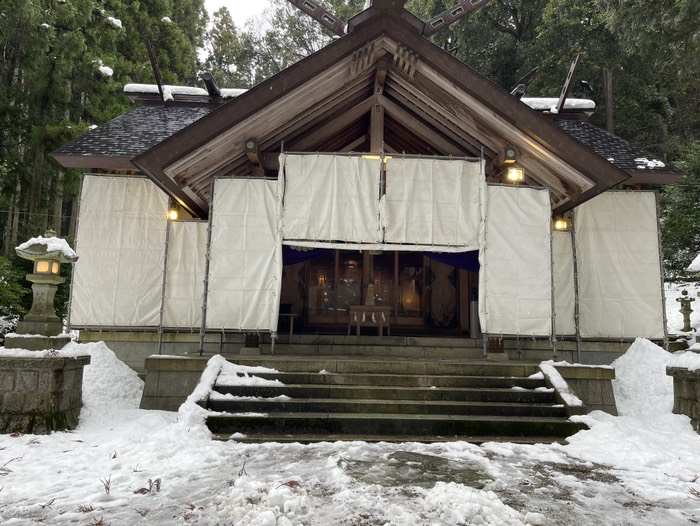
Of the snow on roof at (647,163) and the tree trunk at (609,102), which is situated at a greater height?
the tree trunk at (609,102)

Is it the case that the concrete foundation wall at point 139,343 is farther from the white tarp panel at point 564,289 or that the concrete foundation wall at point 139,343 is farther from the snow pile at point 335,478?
the white tarp panel at point 564,289

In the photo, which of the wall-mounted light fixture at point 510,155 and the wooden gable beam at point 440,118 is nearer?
the wall-mounted light fixture at point 510,155

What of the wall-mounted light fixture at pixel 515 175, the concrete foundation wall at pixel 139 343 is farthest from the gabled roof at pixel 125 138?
the wall-mounted light fixture at pixel 515 175

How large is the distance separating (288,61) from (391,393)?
25934 mm

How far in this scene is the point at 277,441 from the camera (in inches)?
205

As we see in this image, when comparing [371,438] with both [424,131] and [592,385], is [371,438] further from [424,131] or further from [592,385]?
[424,131]

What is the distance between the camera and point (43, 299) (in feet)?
19.9

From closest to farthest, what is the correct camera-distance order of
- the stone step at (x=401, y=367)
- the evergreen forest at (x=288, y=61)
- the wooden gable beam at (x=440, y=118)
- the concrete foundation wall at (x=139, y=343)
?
the stone step at (x=401, y=367) < the wooden gable beam at (x=440, y=118) < the concrete foundation wall at (x=139, y=343) < the evergreen forest at (x=288, y=61)

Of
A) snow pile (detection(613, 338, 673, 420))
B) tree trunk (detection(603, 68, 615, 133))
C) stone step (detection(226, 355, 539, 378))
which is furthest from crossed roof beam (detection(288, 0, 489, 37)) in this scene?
tree trunk (detection(603, 68, 615, 133))

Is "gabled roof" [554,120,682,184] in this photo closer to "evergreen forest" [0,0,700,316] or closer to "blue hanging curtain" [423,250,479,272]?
"evergreen forest" [0,0,700,316]

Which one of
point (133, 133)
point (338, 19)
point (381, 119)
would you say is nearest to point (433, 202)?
point (381, 119)

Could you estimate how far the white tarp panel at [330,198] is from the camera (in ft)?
25.5

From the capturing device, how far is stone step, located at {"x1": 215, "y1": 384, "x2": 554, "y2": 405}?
6129 mm

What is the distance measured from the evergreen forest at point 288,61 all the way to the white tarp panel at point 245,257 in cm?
635
